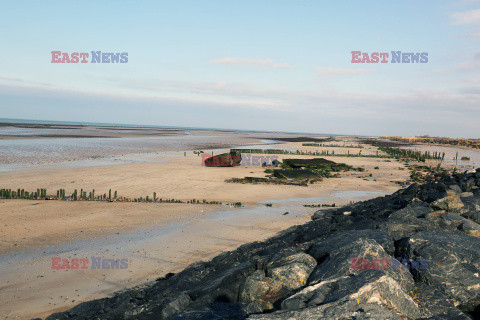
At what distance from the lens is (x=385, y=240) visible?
7.09 m

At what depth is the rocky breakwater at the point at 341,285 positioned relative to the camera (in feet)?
16.2

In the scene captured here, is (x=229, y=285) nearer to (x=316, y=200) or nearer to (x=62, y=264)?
(x=62, y=264)

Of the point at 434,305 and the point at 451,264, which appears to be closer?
the point at 434,305

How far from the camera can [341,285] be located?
5.24 m

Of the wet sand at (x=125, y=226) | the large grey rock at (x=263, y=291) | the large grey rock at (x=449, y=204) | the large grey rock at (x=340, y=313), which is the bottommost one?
the wet sand at (x=125, y=226)

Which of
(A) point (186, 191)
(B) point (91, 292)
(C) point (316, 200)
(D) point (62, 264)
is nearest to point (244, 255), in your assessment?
(B) point (91, 292)

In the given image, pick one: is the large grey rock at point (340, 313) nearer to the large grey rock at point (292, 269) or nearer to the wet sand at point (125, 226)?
the large grey rock at point (292, 269)

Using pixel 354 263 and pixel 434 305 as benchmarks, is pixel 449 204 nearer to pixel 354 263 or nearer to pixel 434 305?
pixel 434 305

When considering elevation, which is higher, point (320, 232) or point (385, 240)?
point (385, 240)

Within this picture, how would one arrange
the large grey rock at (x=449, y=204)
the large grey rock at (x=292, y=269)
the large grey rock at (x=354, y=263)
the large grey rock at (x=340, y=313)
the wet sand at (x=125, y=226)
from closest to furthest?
the large grey rock at (x=340, y=313)
the large grey rock at (x=354, y=263)
the large grey rock at (x=292, y=269)
the wet sand at (x=125, y=226)
the large grey rock at (x=449, y=204)

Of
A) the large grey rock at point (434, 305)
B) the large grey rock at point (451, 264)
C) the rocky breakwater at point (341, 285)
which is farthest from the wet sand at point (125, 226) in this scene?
the large grey rock at point (434, 305)

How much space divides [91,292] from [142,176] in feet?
64.6

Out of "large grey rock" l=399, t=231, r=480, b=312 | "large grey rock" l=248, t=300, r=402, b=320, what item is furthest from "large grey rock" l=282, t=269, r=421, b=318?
"large grey rock" l=399, t=231, r=480, b=312

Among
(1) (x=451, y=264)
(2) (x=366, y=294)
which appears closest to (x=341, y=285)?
(2) (x=366, y=294)
